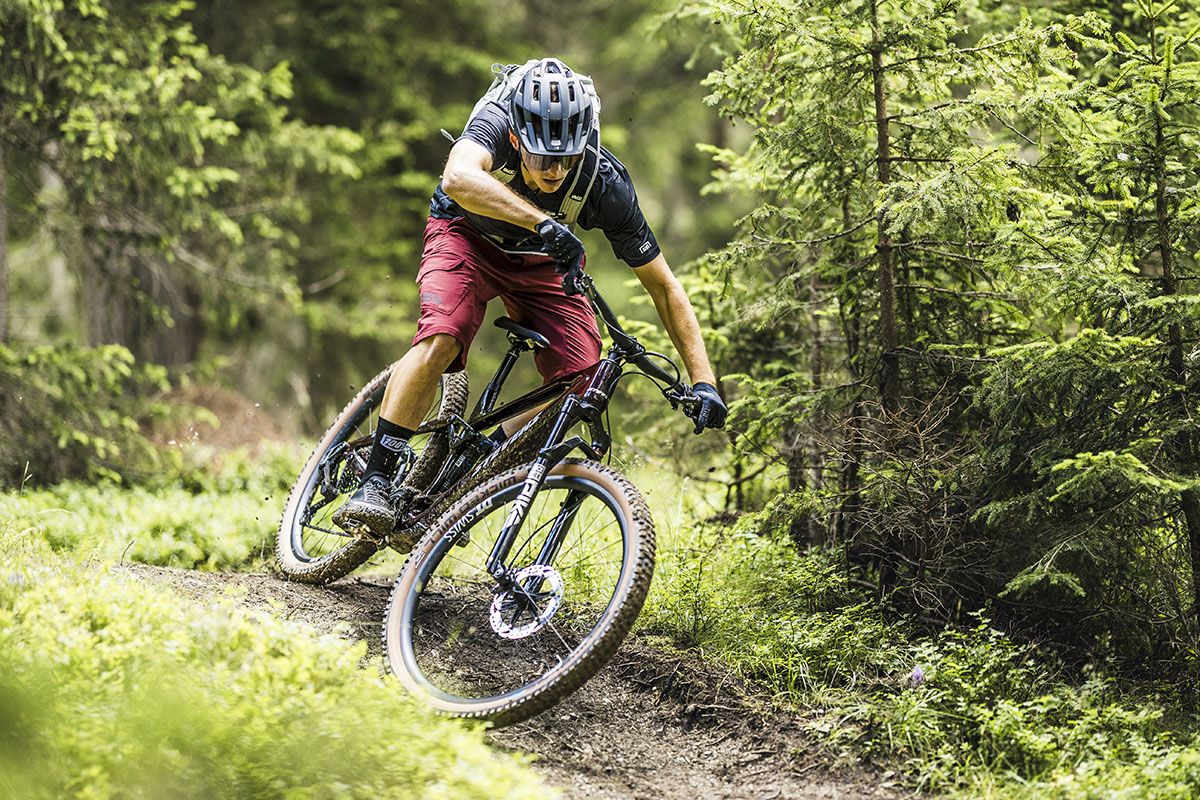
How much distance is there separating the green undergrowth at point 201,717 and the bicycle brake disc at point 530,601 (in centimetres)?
43

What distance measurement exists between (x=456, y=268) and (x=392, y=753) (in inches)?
87.2

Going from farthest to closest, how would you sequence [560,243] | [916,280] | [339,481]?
[339,481] → [916,280] → [560,243]

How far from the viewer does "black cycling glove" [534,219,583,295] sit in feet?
12.2

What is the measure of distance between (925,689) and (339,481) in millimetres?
3302

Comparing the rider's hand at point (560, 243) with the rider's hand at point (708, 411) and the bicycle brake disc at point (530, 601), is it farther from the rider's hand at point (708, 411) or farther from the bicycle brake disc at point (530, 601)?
the bicycle brake disc at point (530, 601)

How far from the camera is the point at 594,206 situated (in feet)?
14.4

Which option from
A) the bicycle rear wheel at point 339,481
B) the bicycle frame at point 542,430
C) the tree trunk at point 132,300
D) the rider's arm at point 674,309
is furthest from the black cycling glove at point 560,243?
the tree trunk at point 132,300

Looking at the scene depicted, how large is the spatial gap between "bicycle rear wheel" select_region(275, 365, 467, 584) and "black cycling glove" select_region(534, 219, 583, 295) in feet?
4.56

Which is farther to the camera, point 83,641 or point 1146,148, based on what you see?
point 1146,148

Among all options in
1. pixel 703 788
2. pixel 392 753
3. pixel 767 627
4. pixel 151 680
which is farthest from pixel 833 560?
pixel 151 680

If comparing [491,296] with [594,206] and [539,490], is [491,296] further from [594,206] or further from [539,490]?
[539,490]

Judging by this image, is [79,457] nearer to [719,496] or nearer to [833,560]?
[719,496]

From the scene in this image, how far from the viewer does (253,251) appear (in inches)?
400

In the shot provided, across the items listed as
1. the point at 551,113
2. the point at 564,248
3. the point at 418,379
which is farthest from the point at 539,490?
the point at 551,113
